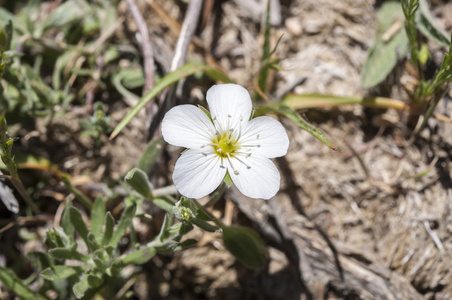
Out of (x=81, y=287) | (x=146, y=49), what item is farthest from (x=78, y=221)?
(x=146, y=49)

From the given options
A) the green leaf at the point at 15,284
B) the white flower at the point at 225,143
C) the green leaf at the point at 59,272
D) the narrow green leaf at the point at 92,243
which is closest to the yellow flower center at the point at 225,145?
the white flower at the point at 225,143

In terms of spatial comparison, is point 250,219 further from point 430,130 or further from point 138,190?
point 430,130

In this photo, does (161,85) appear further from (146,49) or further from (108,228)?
(108,228)

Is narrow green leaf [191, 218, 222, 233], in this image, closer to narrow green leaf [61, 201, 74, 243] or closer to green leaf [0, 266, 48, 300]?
narrow green leaf [61, 201, 74, 243]

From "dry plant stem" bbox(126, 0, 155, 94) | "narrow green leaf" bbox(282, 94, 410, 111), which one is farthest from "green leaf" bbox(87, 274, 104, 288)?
"narrow green leaf" bbox(282, 94, 410, 111)

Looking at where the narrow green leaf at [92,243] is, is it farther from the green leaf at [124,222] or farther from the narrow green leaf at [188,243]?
the narrow green leaf at [188,243]
